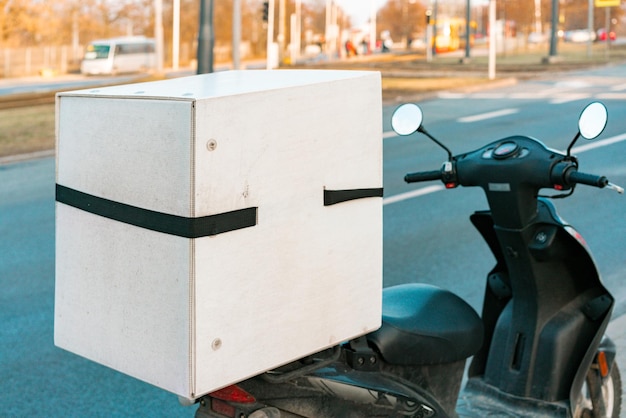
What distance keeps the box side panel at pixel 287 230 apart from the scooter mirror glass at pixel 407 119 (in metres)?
0.84

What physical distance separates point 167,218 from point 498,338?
184 cm

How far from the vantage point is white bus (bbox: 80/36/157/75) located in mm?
52312

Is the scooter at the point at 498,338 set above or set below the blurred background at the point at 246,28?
below

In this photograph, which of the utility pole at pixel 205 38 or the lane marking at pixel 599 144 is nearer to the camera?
the lane marking at pixel 599 144

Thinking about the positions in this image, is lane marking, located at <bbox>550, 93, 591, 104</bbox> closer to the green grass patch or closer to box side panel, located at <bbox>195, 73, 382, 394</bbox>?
the green grass patch

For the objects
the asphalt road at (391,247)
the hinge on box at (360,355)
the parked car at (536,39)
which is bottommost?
the asphalt road at (391,247)

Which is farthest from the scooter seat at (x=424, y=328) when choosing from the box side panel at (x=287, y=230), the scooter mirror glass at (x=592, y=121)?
the scooter mirror glass at (x=592, y=121)

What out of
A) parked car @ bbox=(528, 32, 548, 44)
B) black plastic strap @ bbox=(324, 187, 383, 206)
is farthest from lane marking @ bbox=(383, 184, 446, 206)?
parked car @ bbox=(528, 32, 548, 44)

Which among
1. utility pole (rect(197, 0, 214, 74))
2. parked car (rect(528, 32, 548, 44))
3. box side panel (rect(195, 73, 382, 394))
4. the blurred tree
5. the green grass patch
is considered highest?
the blurred tree

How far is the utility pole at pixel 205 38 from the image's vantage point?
58.3 feet

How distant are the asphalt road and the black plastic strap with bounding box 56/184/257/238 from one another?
7.30ft

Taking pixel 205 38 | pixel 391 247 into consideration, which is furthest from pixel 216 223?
pixel 205 38

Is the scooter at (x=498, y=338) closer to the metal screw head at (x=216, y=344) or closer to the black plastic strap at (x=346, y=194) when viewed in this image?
the metal screw head at (x=216, y=344)

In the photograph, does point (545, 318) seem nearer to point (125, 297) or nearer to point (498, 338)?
point (498, 338)
